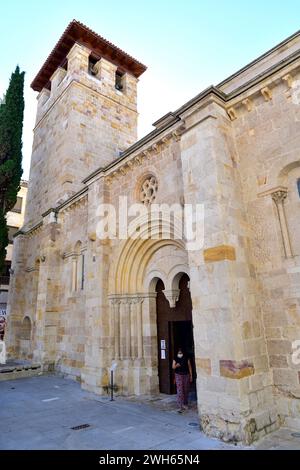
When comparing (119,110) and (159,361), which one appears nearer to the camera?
(159,361)

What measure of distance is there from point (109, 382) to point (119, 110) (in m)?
12.1

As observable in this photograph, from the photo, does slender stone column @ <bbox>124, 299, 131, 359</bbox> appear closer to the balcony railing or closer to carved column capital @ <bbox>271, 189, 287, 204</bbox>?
carved column capital @ <bbox>271, 189, 287, 204</bbox>

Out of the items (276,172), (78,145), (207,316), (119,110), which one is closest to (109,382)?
(207,316)

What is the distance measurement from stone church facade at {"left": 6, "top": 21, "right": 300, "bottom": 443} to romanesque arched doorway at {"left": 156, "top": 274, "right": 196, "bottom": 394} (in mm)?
33

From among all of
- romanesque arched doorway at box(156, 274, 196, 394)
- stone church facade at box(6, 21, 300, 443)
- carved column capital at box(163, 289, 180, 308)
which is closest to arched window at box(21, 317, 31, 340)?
stone church facade at box(6, 21, 300, 443)

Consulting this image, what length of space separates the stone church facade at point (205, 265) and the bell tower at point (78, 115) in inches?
11.1

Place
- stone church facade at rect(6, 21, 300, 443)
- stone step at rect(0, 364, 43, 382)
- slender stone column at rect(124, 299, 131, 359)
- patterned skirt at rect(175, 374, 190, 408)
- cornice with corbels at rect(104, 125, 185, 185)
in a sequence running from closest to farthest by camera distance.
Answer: stone church facade at rect(6, 21, 300, 443) → patterned skirt at rect(175, 374, 190, 408) → cornice with corbels at rect(104, 125, 185, 185) → slender stone column at rect(124, 299, 131, 359) → stone step at rect(0, 364, 43, 382)

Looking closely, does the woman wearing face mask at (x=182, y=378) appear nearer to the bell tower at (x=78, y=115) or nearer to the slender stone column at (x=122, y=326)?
the slender stone column at (x=122, y=326)

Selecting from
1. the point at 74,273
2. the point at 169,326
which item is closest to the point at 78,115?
the point at 74,273

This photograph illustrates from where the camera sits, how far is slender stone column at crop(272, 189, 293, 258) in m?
4.58

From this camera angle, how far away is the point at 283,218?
15.4 ft
